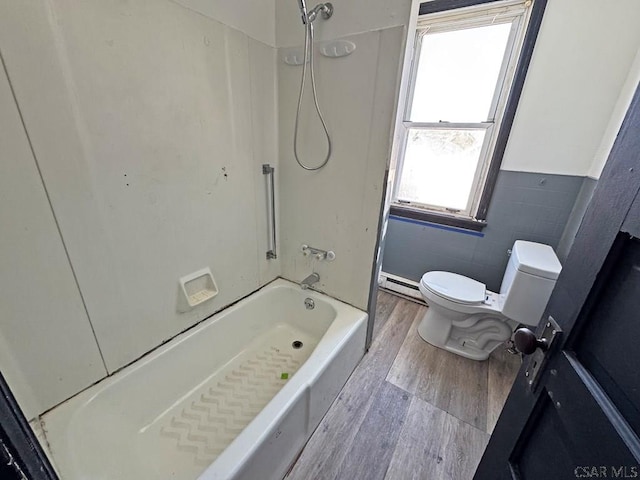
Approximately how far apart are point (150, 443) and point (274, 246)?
3.74 feet

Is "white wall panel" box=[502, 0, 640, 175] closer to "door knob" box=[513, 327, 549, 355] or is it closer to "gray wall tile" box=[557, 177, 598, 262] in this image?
"gray wall tile" box=[557, 177, 598, 262]

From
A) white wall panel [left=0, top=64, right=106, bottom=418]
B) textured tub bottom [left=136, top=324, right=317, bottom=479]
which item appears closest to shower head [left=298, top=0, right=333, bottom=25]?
white wall panel [left=0, top=64, right=106, bottom=418]

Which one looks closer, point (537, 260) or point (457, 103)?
point (537, 260)

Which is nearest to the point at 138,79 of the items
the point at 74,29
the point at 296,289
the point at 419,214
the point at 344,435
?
the point at 74,29

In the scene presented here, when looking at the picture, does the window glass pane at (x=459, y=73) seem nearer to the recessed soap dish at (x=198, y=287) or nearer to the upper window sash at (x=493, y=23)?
the upper window sash at (x=493, y=23)

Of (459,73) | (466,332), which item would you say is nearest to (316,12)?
(459,73)

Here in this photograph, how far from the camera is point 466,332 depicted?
1.73 metres

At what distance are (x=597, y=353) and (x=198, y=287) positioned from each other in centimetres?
147

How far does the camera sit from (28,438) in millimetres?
408

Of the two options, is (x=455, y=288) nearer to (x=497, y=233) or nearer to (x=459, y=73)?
(x=497, y=233)

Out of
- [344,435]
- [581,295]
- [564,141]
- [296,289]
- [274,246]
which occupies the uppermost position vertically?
[564,141]

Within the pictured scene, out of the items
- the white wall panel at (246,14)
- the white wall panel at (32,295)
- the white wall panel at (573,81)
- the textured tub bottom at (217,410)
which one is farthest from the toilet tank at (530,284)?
the white wall panel at (32,295)

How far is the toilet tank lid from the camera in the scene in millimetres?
1384

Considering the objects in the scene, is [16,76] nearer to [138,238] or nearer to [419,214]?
[138,238]
